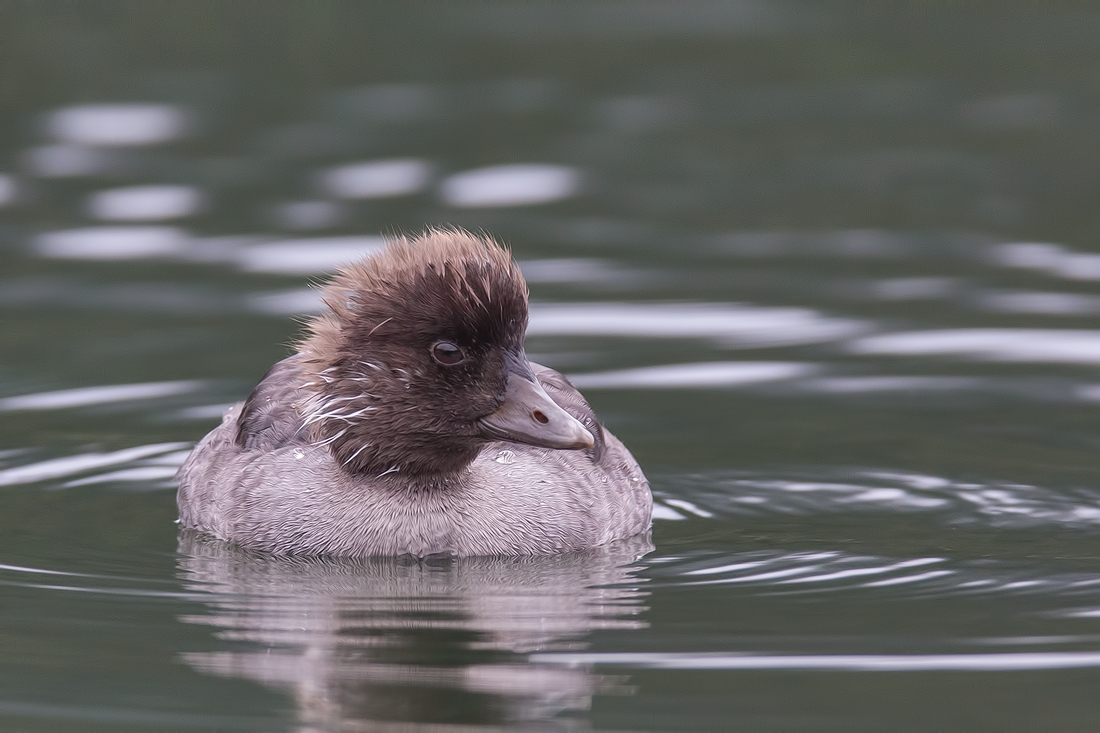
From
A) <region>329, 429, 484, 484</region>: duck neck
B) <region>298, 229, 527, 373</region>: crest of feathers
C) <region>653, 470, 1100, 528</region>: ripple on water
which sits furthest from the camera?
<region>653, 470, 1100, 528</region>: ripple on water

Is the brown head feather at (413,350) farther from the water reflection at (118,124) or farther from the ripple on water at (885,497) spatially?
the water reflection at (118,124)

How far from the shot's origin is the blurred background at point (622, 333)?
29.1 ft

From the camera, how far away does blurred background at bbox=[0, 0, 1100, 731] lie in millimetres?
8867

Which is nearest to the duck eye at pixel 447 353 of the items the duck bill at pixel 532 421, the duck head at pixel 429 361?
the duck head at pixel 429 361

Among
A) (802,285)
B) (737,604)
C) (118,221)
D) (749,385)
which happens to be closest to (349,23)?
(118,221)

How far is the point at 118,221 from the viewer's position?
18.1m

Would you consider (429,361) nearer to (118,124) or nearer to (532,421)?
(532,421)

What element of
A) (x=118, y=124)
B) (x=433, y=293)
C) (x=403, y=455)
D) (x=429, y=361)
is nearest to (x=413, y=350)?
(x=429, y=361)

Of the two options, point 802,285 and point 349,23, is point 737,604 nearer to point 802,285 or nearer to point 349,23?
point 802,285

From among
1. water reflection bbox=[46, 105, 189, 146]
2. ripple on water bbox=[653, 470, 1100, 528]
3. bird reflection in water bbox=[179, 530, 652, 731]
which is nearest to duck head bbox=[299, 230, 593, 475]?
bird reflection in water bbox=[179, 530, 652, 731]

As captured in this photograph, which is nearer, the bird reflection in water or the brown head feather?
the bird reflection in water

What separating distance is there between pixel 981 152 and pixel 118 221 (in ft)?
27.4

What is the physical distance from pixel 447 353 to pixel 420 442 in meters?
0.59

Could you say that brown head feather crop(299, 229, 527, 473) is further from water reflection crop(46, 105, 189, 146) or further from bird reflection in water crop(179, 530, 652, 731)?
water reflection crop(46, 105, 189, 146)
